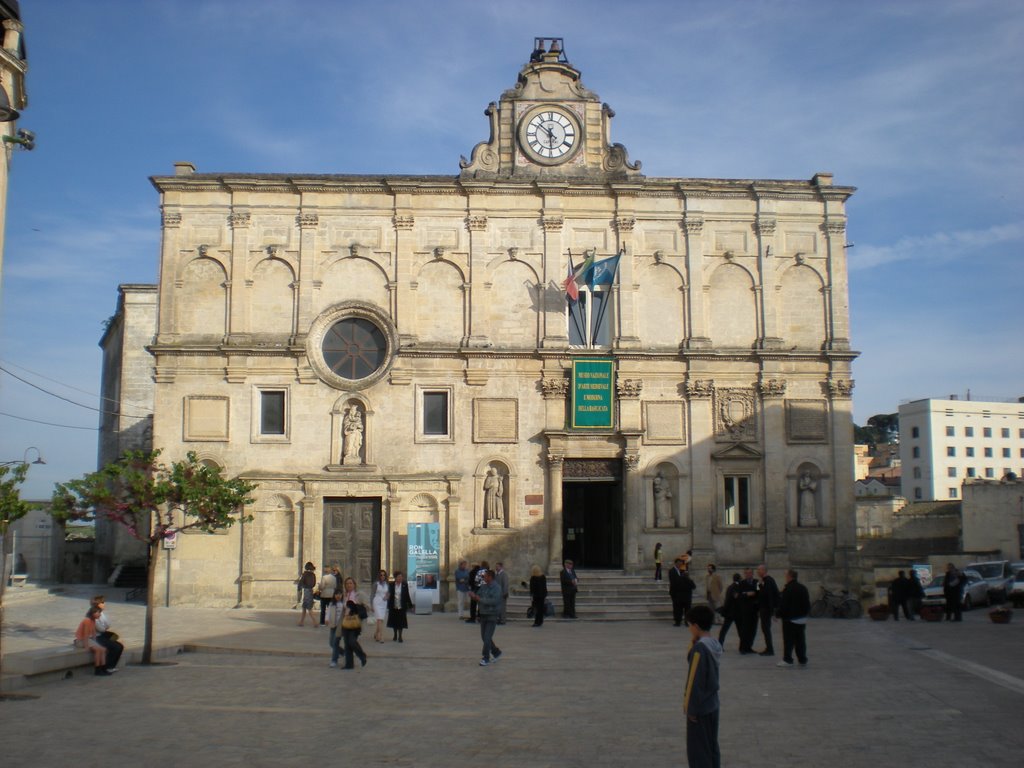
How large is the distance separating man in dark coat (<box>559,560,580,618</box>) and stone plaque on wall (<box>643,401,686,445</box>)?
18.9ft

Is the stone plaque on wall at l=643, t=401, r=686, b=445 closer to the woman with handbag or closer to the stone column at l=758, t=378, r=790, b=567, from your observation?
the stone column at l=758, t=378, r=790, b=567

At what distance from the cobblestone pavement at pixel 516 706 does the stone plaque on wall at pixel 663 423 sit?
9510mm

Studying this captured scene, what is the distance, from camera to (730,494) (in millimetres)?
32375

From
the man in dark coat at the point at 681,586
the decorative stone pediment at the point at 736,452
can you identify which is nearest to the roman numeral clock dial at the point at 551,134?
the decorative stone pediment at the point at 736,452

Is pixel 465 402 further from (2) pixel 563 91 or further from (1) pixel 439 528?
(2) pixel 563 91

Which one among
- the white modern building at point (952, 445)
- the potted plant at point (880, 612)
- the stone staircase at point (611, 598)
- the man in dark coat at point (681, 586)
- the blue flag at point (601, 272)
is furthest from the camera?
the white modern building at point (952, 445)

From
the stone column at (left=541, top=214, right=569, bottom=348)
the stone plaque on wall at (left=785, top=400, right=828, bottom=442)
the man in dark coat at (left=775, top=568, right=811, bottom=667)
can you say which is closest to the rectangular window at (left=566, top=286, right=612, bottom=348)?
the stone column at (left=541, top=214, right=569, bottom=348)

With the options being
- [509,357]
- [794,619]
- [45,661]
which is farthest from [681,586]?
[45,661]

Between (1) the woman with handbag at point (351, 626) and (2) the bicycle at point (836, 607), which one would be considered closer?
(1) the woman with handbag at point (351, 626)

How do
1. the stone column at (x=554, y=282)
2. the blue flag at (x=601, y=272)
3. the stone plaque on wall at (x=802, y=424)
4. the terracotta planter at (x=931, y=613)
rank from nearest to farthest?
the terracotta planter at (x=931, y=613)
the blue flag at (x=601, y=272)
the stone column at (x=554, y=282)
the stone plaque on wall at (x=802, y=424)

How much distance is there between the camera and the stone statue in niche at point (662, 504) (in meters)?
31.8

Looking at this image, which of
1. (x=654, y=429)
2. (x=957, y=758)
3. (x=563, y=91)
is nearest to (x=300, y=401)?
(x=654, y=429)

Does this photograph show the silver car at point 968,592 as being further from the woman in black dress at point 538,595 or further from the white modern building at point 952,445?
the white modern building at point 952,445

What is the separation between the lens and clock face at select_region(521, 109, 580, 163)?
33.3m
